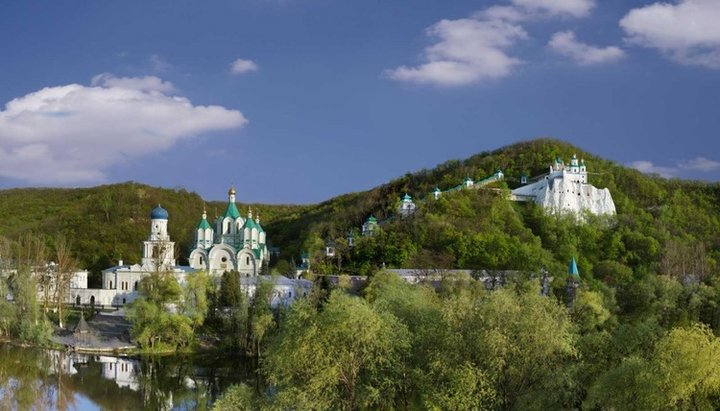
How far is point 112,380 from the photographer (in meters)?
30.6

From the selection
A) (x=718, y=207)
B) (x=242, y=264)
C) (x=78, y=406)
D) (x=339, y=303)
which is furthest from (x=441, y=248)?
(x=339, y=303)

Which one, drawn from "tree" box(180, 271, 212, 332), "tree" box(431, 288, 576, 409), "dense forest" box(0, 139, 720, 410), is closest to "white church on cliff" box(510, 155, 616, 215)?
"dense forest" box(0, 139, 720, 410)

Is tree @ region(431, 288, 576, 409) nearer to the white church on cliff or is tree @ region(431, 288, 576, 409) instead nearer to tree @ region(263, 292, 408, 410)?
tree @ region(263, 292, 408, 410)

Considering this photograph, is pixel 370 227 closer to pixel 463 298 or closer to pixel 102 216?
pixel 102 216

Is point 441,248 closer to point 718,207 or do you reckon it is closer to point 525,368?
point 718,207

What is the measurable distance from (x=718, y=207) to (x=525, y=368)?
55.2m

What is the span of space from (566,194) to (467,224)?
417 inches

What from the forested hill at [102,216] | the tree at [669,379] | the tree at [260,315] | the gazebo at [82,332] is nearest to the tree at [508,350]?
the tree at [669,379]

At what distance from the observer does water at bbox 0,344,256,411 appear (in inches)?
1062

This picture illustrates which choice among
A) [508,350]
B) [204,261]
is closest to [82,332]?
[204,261]

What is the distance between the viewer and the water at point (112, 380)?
27.0m

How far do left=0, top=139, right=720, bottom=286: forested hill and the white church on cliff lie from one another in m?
1.39

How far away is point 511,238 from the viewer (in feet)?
179

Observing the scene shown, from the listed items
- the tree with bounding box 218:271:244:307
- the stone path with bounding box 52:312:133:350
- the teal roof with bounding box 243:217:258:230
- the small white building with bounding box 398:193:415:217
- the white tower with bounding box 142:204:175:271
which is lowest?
the stone path with bounding box 52:312:133:350
